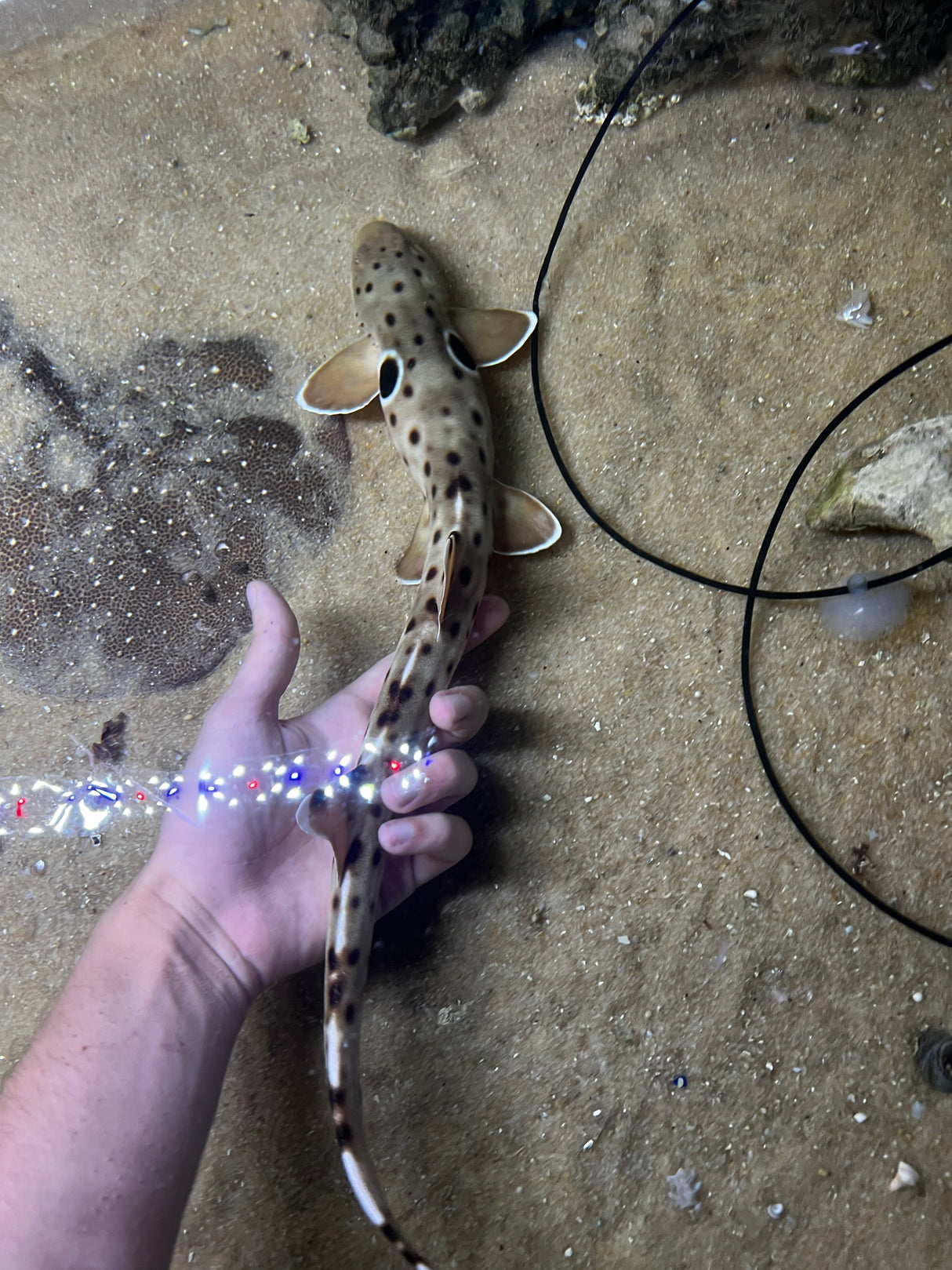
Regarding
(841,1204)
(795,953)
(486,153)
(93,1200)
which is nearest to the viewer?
(93,1200)

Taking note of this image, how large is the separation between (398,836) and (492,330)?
1882 mm

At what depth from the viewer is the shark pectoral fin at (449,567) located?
227 cm

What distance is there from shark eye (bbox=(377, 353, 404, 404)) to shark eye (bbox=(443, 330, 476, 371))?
7.5 inches

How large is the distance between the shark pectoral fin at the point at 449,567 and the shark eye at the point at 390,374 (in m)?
0.68

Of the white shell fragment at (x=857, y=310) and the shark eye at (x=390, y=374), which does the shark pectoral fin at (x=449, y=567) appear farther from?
the white shell fragment at (x=857, y=310)

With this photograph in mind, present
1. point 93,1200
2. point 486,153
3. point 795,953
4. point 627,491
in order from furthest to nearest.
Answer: point 486,153 → point 627,491 → point 795,953 → point 93,1200

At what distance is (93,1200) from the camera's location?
1816 mm

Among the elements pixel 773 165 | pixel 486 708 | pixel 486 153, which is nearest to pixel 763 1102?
pixel 486 708

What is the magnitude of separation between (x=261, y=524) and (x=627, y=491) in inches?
54.3

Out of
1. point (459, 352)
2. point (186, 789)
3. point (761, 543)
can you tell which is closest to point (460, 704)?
point (186, 789)

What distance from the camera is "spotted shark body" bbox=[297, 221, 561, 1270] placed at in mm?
2059

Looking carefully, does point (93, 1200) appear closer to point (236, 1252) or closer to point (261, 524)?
point (236, 1252)

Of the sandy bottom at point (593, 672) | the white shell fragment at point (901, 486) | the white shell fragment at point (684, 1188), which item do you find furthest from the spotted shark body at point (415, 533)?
the white shell fragment at point (901, 486)

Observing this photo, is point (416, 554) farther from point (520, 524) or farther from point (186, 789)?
point (186, 789)
